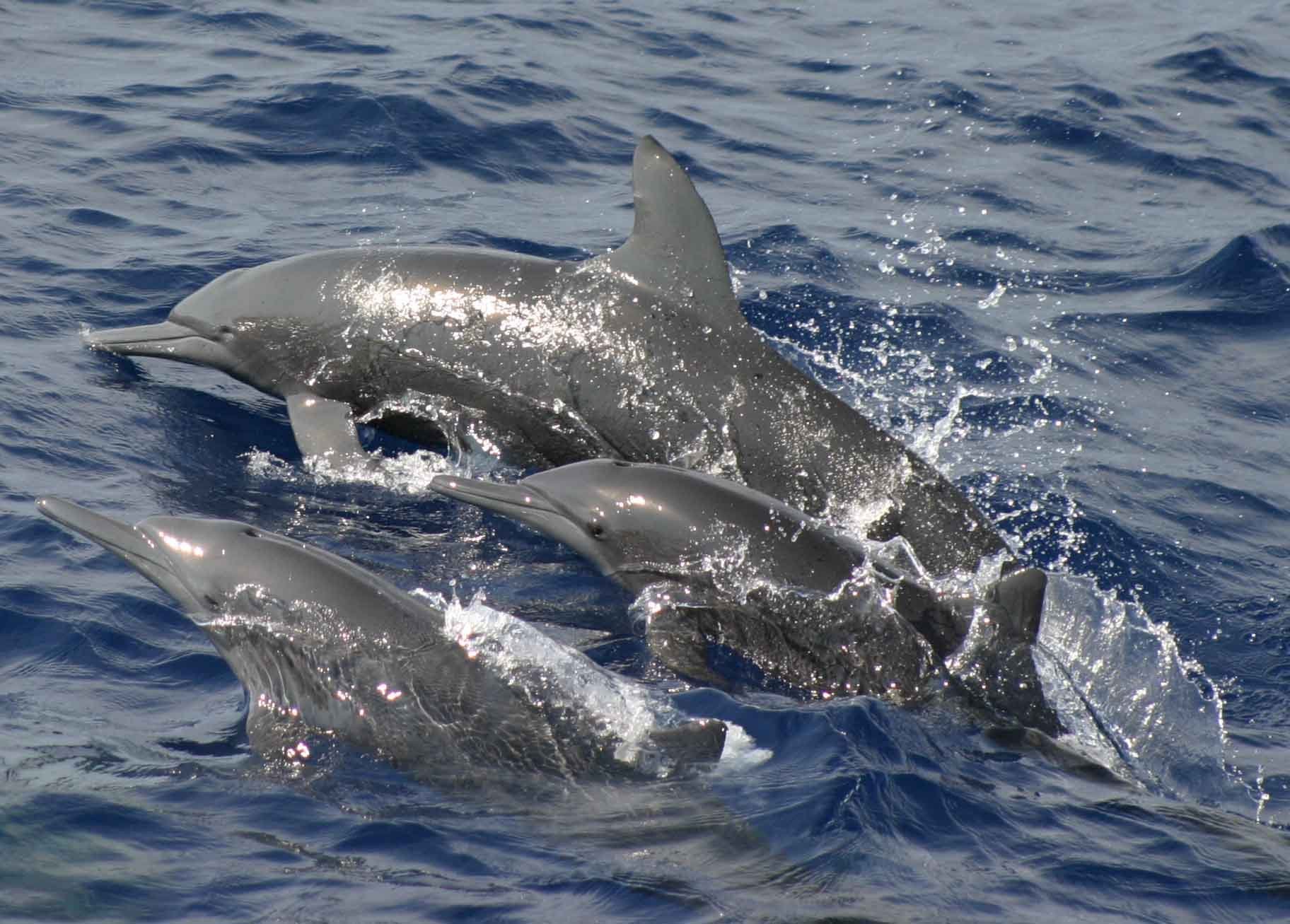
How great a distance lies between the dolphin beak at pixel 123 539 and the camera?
24.7 ft

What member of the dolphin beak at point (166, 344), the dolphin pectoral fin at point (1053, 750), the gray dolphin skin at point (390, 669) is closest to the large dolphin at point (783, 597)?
the dolphin pectoral fin at point (1053, 750)

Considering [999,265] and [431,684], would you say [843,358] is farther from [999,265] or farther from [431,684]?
[431,684]

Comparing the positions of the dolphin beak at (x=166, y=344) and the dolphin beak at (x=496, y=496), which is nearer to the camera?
the dolphin beak at (x=496, y=496)

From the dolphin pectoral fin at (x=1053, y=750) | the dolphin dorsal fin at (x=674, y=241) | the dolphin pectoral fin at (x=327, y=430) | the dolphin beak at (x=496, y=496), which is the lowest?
the dolphin pectoral fin at (x=1053, y=750)

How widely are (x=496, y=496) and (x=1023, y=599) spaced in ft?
9.26

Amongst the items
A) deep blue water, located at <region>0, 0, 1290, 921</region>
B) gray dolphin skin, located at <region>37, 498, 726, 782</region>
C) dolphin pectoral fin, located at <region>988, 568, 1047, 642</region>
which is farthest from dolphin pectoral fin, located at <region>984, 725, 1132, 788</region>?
gray dolphin skin, located at <region>37, 498, 726, 782</region>

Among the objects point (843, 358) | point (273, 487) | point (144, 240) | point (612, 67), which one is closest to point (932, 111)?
point (612, 67)

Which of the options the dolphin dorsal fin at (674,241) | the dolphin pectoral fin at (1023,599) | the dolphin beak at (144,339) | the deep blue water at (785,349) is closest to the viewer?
the deep blue water at (785,349)

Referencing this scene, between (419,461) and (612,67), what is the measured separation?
1009cm

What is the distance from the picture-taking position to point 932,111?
1895cm

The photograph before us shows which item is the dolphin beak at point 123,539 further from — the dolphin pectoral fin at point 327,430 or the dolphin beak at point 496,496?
the dolphin pectoral fin at point 327,430

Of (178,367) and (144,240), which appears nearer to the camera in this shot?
(178,367)

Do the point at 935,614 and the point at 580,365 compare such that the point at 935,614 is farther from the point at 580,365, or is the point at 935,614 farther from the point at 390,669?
the point at 580,365

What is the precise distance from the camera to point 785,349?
12.5 meters
